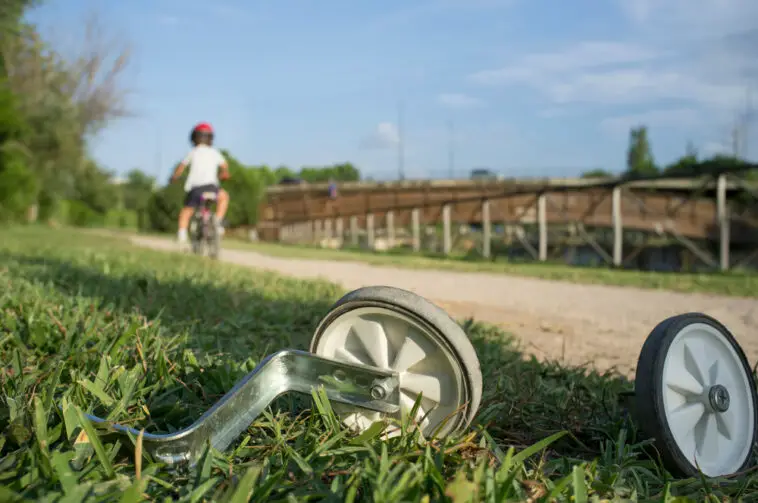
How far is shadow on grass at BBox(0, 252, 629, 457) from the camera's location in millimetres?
2055

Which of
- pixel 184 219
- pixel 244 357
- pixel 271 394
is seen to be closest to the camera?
pixel 271 394

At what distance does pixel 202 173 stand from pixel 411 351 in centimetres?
926

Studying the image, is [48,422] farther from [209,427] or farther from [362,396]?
[362,396]

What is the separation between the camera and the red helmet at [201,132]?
1055 cm

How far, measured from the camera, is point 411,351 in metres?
1.73

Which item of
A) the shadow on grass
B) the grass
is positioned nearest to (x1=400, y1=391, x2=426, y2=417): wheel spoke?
the grass

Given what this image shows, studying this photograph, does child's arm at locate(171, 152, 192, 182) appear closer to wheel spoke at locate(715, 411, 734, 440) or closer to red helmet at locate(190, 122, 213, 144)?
red helmet at locate(190, 122, 213, 144)

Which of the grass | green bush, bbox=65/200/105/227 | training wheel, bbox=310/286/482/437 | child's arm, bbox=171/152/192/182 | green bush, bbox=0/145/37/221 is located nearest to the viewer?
the grass

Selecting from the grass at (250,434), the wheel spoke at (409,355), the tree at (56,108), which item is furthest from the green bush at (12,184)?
the wheel spoke at (409,355)

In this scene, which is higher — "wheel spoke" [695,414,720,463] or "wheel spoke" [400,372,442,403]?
"wheel spoke" [400,372,442,403]

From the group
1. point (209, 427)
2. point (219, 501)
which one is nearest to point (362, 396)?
point (209, 427)

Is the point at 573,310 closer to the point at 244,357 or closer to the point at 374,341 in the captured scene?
the point at 244,357

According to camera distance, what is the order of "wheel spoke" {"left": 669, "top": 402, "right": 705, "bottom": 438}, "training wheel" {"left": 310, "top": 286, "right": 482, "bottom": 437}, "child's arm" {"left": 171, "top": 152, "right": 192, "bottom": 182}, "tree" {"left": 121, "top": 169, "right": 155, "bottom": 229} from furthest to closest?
"tree" {"left": 121, "top": 169, "right": 155, "bottom": 229} < "child's arm" {"left": 171, "top": 152, "right": 192, "bottom": 182} < "wheel spoke" {"left": 669, "top": 402, "right": 705, "bottom": 438} < "training wheel" {"left": 310, "top": 286, "right": 482, "bottom": 437}

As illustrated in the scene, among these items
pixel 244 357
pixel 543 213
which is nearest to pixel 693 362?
pixel 244 357
